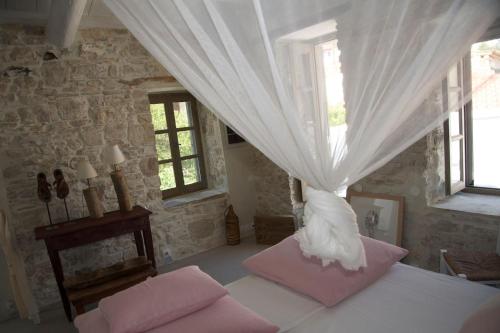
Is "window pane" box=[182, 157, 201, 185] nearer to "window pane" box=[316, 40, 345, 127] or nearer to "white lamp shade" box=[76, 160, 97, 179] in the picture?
"white lamp shade" box=[76, 160, 97, 179]

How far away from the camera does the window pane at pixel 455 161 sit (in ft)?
8.89

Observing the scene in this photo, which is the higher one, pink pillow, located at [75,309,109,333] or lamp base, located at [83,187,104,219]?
lamp base, located at [83,187,104,219]

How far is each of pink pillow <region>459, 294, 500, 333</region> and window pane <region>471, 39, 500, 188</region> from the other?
0.92m

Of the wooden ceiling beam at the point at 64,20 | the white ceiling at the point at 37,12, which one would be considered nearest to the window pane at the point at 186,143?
the white ceiling at the point at 37,12

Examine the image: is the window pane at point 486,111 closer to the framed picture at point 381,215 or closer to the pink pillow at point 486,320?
the framed picture at point 381,215

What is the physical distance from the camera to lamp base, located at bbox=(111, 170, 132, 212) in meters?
3.32

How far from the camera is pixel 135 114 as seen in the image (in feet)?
12.3

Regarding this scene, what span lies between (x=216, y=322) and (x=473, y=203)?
2.11m

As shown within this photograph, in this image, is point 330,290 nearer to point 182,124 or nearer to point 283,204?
point 283,204

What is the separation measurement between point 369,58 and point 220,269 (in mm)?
2927

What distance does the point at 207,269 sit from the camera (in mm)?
3650

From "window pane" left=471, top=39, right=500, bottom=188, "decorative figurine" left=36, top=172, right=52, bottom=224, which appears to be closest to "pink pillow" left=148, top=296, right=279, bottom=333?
"window pane" left=471, top=39, right=500, bottom=188

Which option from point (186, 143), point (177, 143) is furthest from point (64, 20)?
point (186, 143)

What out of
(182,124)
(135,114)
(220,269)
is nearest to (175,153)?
(182,124)
